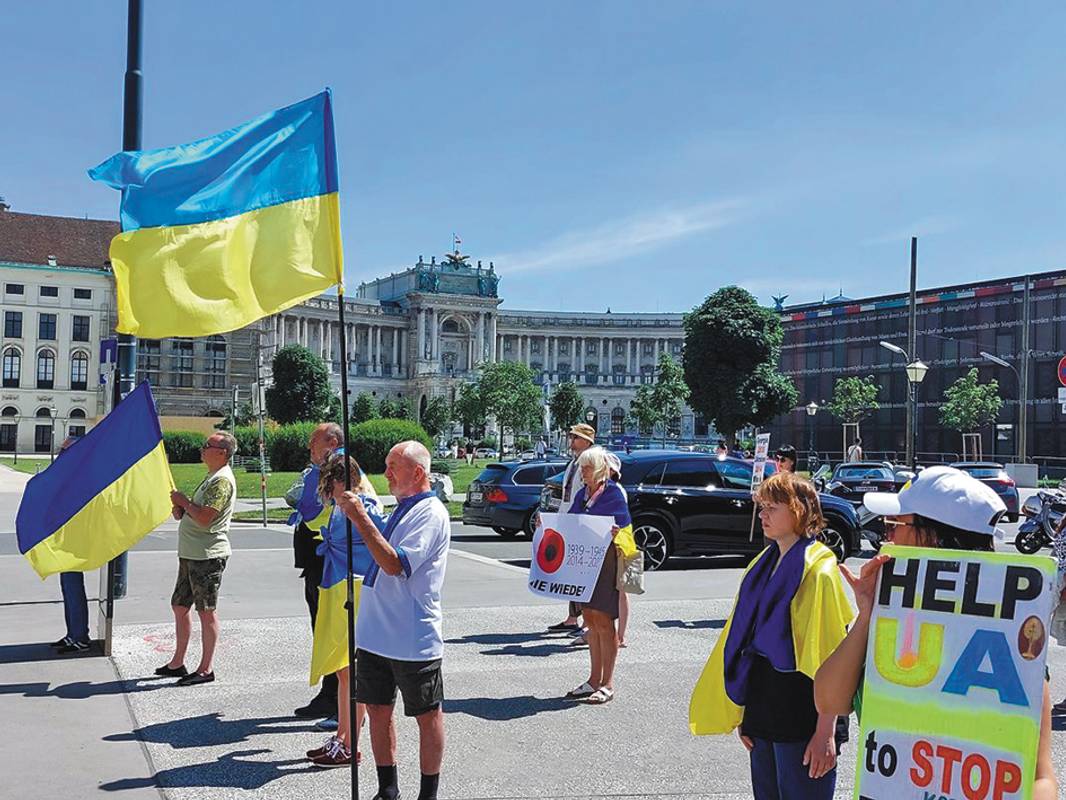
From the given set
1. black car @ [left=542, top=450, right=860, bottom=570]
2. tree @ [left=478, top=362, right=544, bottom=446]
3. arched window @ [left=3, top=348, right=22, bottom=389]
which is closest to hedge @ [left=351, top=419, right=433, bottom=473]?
black car @ [left=542, top=450, right=860, bottom=570]

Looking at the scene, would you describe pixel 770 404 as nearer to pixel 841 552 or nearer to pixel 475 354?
pixel 841 552

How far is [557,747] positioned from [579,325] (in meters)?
162

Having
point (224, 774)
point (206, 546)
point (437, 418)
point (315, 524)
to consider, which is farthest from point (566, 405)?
point (224, 774)

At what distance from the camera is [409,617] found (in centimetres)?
525

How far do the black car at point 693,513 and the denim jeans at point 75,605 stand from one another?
8577 mm

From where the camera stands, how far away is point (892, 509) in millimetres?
3211

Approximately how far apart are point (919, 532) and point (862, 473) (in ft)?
88.1

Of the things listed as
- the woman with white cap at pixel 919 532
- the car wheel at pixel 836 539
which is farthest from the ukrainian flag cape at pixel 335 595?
the car wheel at pixel 836 539

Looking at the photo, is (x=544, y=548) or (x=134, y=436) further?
(x=544, y=548)

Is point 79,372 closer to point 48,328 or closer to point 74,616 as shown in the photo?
point 48,328

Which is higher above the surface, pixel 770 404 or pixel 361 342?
pixel 361 342

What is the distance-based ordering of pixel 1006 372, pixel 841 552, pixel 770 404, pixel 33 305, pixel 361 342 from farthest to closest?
1. pixel 361 342
2. pixel 33 305
3. pixel 1006 372
4. pixel 770 404
5. pixel 841 552

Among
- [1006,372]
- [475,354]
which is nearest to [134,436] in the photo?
[1006,372]

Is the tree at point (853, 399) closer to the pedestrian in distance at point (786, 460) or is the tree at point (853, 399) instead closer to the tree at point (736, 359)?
the tree at point (736, 359)
